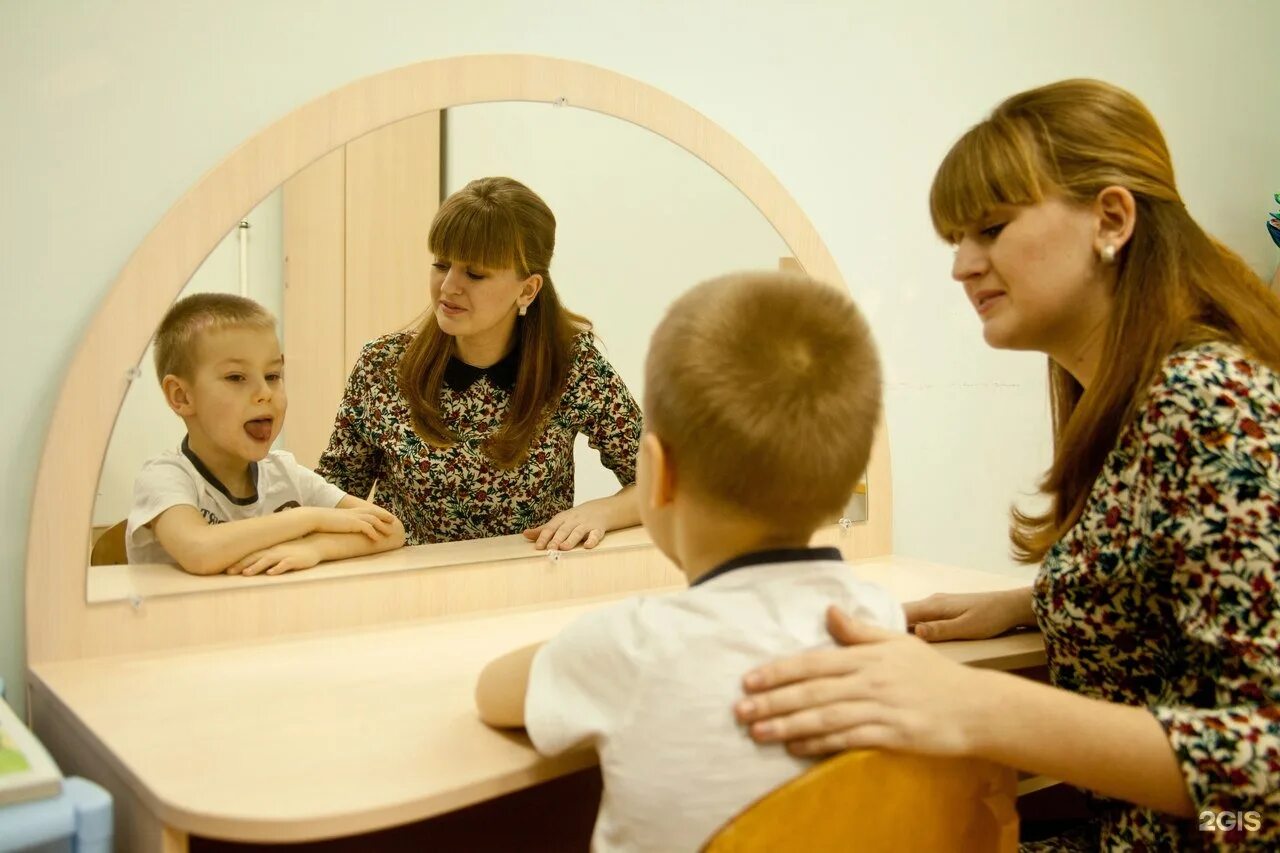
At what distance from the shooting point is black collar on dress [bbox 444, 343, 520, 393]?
52.8 inches

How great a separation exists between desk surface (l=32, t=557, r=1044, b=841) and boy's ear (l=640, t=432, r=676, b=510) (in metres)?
0.21

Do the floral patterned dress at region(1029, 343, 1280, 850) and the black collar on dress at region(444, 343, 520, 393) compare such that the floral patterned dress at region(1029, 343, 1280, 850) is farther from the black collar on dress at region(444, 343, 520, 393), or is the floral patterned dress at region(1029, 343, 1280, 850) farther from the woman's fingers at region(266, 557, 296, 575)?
the woman's fingers at region(266, 557, 296, 575)

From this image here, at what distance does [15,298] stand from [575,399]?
0.66 m

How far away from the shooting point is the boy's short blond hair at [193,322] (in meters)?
1.15

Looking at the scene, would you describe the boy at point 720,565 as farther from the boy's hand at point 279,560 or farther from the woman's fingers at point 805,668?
the boy's hand at point 279,560

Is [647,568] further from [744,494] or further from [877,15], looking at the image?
[877,15]

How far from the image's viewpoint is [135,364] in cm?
113

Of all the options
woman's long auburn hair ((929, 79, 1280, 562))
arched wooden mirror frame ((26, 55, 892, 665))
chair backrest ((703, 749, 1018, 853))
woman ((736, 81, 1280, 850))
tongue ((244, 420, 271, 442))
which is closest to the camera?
chair backrest ((703, 749, 1018, 853))

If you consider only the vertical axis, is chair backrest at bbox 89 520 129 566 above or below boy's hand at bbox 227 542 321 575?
above

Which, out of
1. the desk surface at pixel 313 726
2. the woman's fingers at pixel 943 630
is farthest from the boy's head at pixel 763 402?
the woman's fingers at pixel 943 630

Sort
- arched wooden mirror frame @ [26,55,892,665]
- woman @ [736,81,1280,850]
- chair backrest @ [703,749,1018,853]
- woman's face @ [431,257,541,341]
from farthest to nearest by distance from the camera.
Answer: woman's face @ [431,257,541,341] < arched wooden mirror frame @ [26,55,892,665] < woman @ [736,81,1280,850] < chair backrest @ [703,749,1018,853]

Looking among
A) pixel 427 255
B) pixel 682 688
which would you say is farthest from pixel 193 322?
pixel 682 688

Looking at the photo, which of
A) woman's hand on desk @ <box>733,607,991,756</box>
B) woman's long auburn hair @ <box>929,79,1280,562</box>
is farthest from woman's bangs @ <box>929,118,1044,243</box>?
woman's hand on desk @ <box>733,607,991,756</box>

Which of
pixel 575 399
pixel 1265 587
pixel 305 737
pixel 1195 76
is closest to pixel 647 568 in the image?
pixel 575 399
